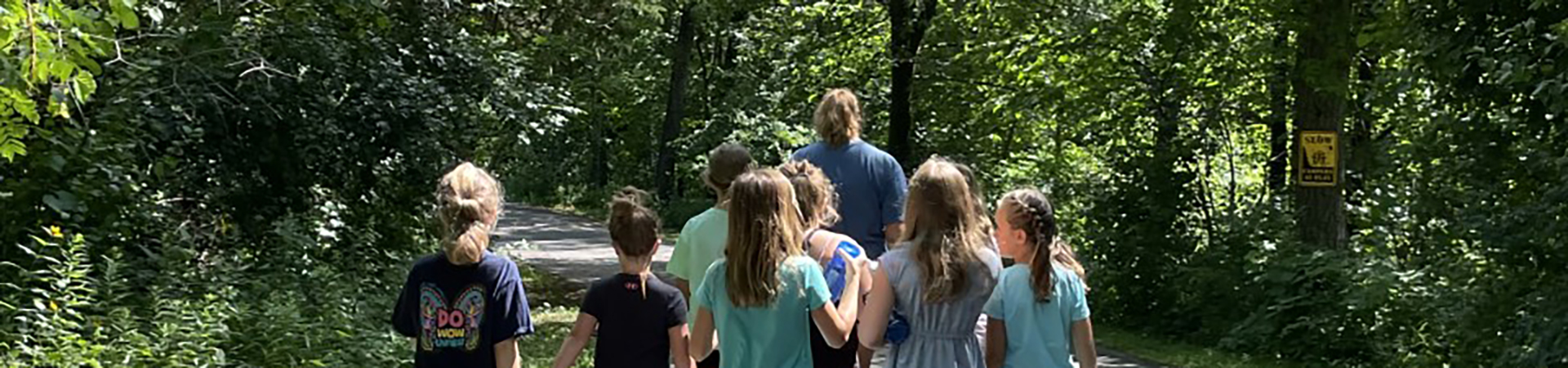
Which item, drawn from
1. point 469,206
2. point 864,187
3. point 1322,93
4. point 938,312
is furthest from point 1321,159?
point 469,206

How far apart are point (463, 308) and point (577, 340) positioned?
17.1 inches

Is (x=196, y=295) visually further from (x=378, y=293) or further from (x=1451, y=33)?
(x=1451, y=33)

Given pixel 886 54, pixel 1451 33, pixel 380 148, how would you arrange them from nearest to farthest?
→ pixel 1451 33 → pixel 380 148 → pixel 886 54

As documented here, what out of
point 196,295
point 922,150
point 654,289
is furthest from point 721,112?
point 654,289

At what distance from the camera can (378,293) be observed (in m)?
13.6

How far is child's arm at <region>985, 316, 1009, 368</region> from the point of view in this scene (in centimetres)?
615

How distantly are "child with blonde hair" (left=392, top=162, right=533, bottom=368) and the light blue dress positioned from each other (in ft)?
4.41

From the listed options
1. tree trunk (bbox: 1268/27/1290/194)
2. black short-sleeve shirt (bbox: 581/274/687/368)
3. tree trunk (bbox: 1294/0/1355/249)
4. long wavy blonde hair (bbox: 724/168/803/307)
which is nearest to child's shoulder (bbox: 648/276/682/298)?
black short-sleeve shirt (bbox: 581/274/687/368)

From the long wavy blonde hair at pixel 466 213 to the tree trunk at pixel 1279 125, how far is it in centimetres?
1148

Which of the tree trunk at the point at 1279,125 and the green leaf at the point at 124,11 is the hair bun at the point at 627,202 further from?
the tree trunk at the point at 1279,125

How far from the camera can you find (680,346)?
6.34 meters

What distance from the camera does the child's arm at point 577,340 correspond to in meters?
6.32

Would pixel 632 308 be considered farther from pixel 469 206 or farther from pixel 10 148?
pixel 10 148

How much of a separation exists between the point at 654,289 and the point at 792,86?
26030mm
